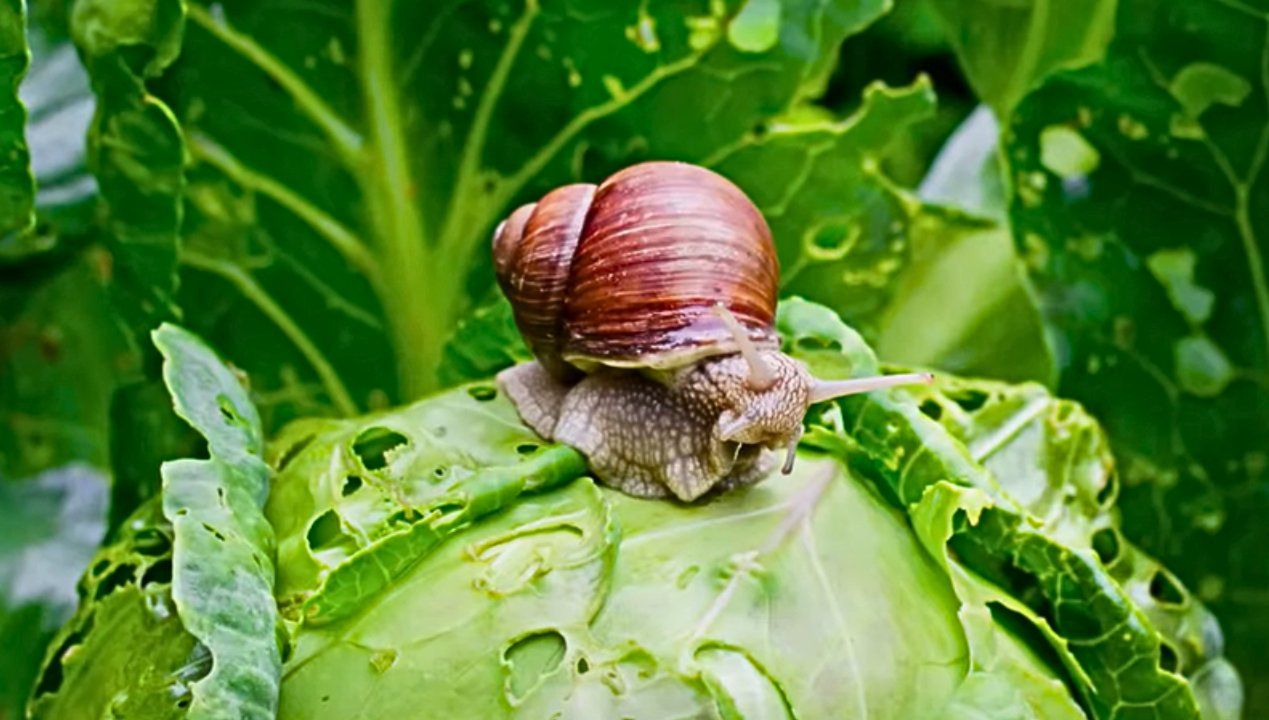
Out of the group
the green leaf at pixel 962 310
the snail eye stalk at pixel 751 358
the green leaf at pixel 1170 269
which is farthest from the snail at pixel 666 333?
the green leaf at pixel 962 310

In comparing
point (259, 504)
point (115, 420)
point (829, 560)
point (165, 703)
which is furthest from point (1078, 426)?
point (115, 420)

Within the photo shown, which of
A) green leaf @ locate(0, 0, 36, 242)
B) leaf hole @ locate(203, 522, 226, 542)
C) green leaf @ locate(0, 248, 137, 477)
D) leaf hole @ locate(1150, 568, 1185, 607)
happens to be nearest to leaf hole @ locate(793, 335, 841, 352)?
leaf hole @ locate(1150, 568, 1185, 607)

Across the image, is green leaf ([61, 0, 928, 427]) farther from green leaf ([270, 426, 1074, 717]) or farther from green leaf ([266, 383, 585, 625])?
green leaf ([270, 426, 1074, 717])

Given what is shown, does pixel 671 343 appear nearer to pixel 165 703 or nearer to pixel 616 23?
pixel 165 703

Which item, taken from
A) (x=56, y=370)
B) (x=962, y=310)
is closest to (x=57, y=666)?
(x=56, y=370)

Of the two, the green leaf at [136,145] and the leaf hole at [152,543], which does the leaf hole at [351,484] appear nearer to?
the leaf hole at [152,543]

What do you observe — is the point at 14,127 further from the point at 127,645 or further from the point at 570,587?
the point at 570,587
